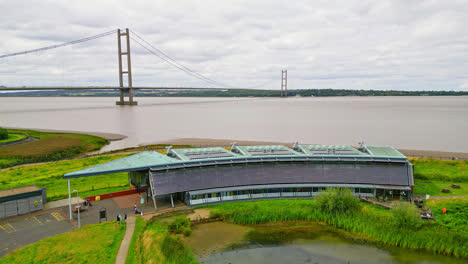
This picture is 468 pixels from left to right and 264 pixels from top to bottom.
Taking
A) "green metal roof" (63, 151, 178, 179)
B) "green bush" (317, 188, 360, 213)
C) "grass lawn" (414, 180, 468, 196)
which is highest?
"green metal roof" (63, 151, 178, 179)

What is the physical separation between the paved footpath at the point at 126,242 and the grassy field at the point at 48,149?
126ft

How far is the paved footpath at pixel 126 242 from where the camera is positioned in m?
23.4

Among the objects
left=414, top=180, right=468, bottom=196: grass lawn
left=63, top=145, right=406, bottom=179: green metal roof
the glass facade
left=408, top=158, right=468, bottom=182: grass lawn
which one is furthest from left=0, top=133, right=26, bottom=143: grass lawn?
left=408, top=158, right=468, bottom=182: grass lawn

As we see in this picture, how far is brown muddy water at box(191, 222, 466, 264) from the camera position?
80.8 feet

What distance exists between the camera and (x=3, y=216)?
30.4 metres

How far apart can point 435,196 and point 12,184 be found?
5111cm

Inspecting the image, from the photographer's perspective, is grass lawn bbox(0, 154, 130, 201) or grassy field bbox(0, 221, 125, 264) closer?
grassy field bbox(0, 221, 125, 264)

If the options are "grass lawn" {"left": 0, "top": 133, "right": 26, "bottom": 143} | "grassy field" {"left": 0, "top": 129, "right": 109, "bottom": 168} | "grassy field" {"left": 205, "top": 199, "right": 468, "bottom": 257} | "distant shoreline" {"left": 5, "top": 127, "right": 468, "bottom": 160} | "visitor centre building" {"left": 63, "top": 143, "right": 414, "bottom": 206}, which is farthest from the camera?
"grass lawn" {"left": 0, "top": 133, "right": 26, "bottom": 143}

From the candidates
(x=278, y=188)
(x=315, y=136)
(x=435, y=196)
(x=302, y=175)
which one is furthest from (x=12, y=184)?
(x=315, y=136)

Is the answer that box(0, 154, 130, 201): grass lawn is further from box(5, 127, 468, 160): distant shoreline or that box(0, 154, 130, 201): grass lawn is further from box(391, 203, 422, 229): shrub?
box(391, 203, 422, 229): shrub

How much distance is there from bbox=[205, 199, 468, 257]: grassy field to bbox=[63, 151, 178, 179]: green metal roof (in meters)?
7.87

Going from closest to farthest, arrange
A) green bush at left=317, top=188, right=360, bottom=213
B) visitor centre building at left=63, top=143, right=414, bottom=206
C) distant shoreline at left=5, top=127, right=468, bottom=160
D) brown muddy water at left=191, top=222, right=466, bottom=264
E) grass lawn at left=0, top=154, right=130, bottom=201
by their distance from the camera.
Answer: brown muddy water at left=191, top=222, right=466, bottom=264
green bush at left=317, top=188, right=360, bottom=213
visitor centre building at left=63, top=143, right=414, bottom=206
grass lawn at left=0, top=154, right=130, bottom=201
distant shoreline at left=5, top=127, right=468, bottom=160

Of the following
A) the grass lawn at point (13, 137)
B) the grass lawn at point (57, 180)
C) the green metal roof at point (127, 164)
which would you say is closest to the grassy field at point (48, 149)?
the grass lawn at point (13, 137)

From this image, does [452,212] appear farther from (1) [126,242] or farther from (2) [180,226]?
(1) [126,242]
